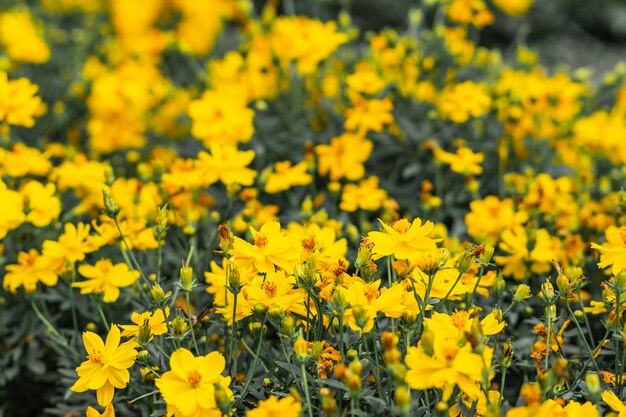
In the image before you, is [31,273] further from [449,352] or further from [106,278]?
[449,352]

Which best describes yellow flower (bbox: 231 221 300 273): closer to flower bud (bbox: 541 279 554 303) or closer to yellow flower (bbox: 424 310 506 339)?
yellow flower (bbox: 424 310 506 339)

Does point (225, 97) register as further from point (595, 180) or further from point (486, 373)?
point (486, 373)

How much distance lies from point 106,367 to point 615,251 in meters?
1.20

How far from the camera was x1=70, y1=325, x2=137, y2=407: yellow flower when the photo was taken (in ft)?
5.01

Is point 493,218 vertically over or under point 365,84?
under

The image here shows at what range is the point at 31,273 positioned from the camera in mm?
2020

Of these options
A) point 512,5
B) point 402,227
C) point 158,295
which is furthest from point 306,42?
point 512,5

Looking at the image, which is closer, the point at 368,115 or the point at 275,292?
the point at 275,292

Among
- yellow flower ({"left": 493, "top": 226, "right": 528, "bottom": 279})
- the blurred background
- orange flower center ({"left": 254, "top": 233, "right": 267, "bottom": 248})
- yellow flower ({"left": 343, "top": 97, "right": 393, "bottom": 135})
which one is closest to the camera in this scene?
orange flower center ({"left": 254, "top": 233, "right": 267, "bottom": 248})

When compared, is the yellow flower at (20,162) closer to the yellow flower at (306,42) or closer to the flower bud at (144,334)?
the yellow flower at (306,42)

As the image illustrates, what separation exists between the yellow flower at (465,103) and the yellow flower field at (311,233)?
0.01m

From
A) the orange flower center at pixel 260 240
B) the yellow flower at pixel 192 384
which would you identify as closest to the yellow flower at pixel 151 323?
the yellow flower at pixel 192 384

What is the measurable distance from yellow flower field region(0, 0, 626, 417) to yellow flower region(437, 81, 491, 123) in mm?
11

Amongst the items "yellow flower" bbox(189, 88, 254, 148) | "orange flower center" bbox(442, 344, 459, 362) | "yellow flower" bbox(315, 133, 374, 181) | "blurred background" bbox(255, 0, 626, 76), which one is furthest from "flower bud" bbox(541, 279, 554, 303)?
"blurred background" bbox(255, 0, 626, 76)
